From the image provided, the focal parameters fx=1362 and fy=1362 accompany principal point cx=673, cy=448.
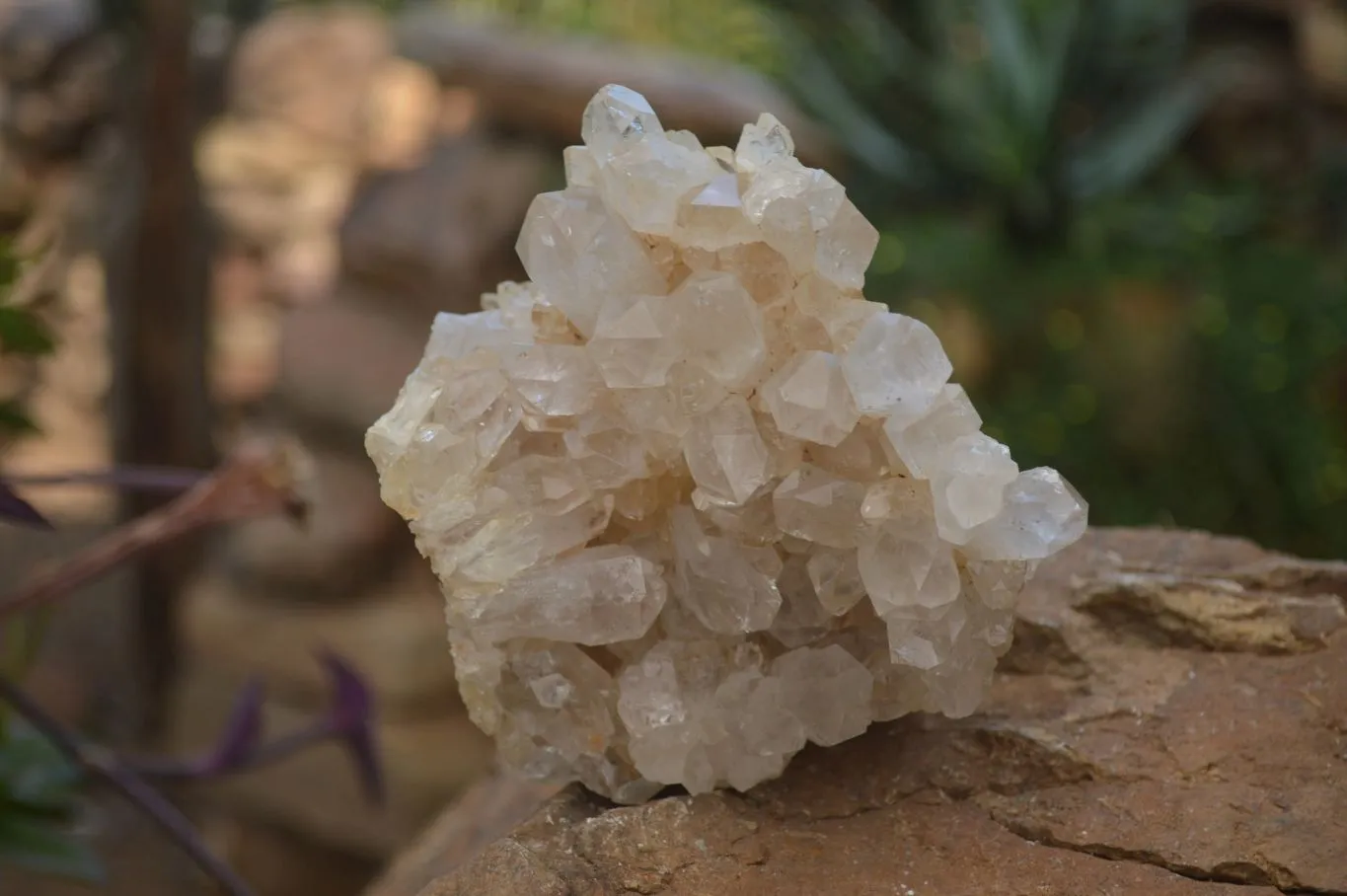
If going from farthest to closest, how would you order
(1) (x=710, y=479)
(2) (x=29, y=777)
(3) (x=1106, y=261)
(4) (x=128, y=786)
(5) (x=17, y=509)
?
(3) (x=1106, y=261)
(2) (x=29, y=777)
(4) (x=128, y=786)
(5) (x=17, y=509)
(1) (x=710, y=479)

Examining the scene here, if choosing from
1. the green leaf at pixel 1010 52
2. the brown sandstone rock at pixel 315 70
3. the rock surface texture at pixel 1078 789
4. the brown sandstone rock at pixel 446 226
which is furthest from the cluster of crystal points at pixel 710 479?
the brown sandstone rock at pixel 315 70

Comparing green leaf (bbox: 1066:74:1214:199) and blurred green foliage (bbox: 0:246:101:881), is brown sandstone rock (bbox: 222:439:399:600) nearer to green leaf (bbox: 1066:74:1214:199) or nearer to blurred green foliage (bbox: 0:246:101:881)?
blurred green foliage (bbox: 0:246:101:881)

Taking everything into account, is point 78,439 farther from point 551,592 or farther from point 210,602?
point 551,592

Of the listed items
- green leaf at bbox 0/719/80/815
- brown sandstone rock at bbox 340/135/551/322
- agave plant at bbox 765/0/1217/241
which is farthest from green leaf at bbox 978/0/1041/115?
green leaf at bbox 0/719/80/815

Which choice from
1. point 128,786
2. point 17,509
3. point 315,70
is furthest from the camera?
point 315,70

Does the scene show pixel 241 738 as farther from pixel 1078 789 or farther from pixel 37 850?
pixel 1078 789

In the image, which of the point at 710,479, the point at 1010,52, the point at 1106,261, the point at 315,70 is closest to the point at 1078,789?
the point at 710,479

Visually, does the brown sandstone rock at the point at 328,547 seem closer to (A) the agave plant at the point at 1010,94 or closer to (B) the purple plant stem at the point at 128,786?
(A) the agave plant at the point at 1010,94
